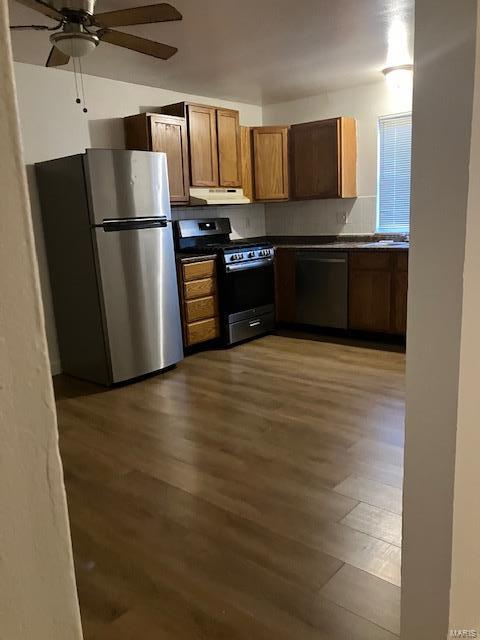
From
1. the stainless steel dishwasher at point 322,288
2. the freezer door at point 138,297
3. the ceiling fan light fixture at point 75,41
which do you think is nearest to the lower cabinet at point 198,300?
the freezer door at point 138,297

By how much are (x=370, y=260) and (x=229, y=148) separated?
1.76 metres

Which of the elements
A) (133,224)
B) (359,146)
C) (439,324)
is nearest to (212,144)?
(359,146)

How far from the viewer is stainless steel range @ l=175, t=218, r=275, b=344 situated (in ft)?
15.6

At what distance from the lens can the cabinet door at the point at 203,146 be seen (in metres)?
4.71

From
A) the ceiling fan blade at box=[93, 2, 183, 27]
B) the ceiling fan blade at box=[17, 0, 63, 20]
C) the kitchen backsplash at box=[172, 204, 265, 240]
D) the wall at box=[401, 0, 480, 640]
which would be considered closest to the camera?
the wall at box=[401, 0, 480, 640]

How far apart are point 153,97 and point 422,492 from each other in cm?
449

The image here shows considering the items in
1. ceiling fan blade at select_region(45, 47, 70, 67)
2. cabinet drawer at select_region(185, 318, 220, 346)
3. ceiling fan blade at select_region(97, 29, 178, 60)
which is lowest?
cabinet drawer at select_region(185, 318, 220, 346)

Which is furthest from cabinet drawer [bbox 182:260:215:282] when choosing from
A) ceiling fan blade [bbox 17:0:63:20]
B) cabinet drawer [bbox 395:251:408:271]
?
ceiling fan blade [bbox 17:0:63:20]

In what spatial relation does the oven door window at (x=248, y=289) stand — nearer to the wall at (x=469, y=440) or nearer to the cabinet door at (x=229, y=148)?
the cabinet door at (x=229, y=148)

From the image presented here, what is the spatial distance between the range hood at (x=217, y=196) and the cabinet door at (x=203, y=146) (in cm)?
6

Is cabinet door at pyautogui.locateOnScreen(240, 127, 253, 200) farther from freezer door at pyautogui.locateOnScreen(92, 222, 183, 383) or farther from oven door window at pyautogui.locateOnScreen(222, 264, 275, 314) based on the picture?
freezer door at pyautogui.locateOnScreen(92, 222, 183, 383)

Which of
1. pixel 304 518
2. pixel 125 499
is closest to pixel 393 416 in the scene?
pixel 304 518

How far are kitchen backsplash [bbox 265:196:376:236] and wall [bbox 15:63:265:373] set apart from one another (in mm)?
1721

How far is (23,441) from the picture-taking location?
398 millimetres
